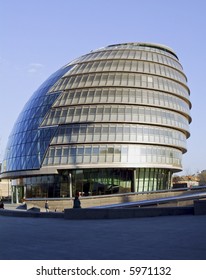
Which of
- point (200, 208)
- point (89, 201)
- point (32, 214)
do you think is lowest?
point (89, 201)

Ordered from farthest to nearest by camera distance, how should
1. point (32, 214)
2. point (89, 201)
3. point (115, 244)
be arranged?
point (89, 201)
point (32, 214)
point (115, 244)

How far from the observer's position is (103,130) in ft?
222

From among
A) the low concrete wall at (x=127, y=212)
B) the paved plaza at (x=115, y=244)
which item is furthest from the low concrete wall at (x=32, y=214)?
the paved plaza at (x=115, y=244)

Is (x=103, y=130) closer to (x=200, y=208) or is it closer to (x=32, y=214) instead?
(x=32, y=214)

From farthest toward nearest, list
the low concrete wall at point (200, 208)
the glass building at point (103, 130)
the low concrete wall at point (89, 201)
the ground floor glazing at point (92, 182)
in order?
the ground floor glazing at point (92, 182) → the glass building at point (103, 130) → the low concrete wall at point (89, 201) → the low concrete wall at point (200, 208)

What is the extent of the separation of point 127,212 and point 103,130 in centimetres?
4291

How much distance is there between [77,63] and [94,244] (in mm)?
65804

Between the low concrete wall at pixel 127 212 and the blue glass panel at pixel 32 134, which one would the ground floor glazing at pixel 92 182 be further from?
the low concrete wall at pixel 127 212

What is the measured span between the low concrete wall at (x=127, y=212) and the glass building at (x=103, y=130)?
3914 cm

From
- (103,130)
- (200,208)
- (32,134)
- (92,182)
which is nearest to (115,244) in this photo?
(200,208)

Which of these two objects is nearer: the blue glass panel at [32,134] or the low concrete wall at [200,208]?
the low concrete wall at [200,208]

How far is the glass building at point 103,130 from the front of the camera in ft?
222
